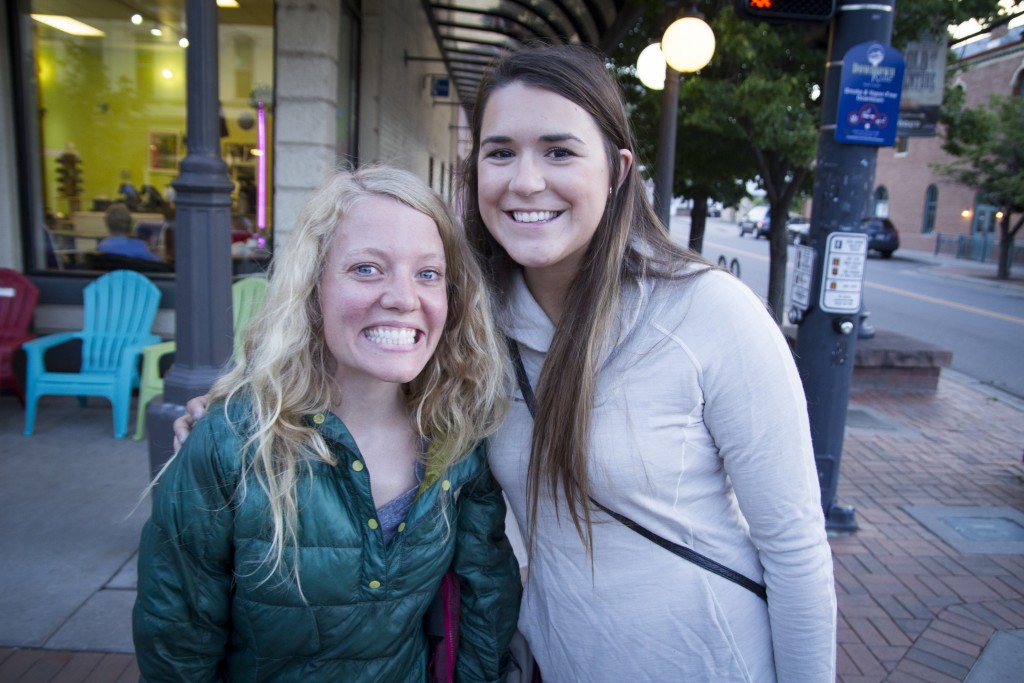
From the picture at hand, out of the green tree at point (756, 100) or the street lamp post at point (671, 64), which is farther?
the green tree at point (756, 100)

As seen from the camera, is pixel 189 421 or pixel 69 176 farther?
pixel 69 176

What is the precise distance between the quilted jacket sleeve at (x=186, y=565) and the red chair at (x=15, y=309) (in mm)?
4932

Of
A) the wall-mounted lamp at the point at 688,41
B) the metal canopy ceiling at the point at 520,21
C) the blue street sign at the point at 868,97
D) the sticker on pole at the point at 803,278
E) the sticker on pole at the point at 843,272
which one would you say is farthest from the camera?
the metal canopy ceiling at the point at 520,21

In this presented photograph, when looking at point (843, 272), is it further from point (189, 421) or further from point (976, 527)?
point (189, 421)

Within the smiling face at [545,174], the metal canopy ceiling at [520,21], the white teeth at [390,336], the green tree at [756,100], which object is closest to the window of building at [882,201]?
Result: the green tree at [756,100]

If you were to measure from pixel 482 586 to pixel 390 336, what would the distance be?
2.04 feet

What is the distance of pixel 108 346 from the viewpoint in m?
5.64

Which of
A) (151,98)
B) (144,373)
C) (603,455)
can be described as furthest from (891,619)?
(151,98)

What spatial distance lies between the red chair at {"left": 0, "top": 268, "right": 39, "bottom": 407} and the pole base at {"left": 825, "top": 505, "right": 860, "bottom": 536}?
18.3ft

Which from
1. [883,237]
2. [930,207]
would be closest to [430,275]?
A: [883,237]

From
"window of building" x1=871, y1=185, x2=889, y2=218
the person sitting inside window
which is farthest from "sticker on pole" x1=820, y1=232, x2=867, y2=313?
"window of building" x1=871, y1=185, x2=889, y2=218

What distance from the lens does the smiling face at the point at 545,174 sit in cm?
157

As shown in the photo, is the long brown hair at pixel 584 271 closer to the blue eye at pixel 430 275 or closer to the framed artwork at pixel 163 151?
the blue eye at pixel 430 275

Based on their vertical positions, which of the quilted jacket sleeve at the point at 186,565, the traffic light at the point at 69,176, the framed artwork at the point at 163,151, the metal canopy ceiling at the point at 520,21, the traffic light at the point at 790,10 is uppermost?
the metal canopy ceiling at the point at 520,21
